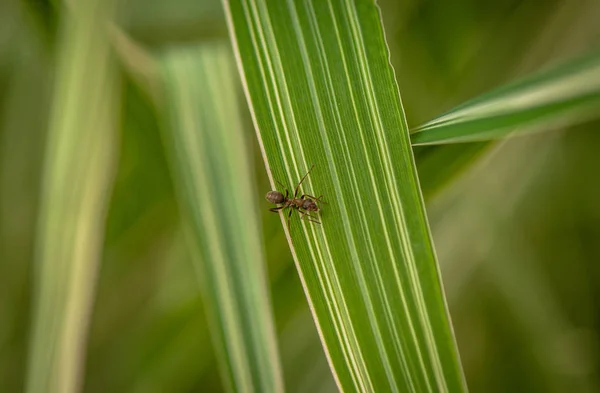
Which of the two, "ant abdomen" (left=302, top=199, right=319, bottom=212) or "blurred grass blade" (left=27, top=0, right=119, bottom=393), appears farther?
"blurred grass blade" (left=27, top=0, right=119, bottom=393)

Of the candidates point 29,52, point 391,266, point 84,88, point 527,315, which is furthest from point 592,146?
point 29,52

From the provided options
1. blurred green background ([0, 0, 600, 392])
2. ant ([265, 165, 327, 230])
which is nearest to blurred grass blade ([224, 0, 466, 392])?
ant ([265, 165, 327, 230])

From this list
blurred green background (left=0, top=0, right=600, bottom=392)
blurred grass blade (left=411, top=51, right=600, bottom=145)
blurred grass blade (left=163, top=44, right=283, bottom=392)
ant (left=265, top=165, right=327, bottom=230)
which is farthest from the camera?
blurred green background (left=0, top=0, right=600, bottom=392)

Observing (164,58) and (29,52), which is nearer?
(164,58)

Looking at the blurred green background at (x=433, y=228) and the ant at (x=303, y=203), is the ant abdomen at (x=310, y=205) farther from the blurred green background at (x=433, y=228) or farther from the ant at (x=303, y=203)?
the blurred green background at (x=433, y=228)

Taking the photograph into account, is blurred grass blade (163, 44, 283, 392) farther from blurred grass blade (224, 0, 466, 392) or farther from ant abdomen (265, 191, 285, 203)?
blurred grass blade (224, 0, 466, 392)

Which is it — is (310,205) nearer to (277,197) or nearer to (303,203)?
(303,203)

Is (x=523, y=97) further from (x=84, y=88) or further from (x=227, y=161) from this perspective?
(x=84, y=88)
